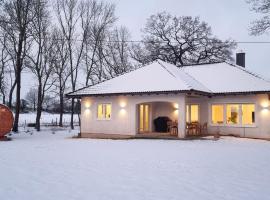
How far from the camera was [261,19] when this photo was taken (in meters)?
16.2

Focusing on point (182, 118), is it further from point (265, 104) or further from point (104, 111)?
point (104, 111)

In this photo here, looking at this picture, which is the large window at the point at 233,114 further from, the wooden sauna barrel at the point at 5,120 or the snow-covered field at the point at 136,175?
the wooden sauna barrel at the point at 5,120

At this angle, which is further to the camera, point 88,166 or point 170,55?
point 170,55

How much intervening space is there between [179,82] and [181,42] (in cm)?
1968

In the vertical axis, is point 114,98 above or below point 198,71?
below

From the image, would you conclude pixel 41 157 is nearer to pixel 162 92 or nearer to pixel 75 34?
pixel 162 92

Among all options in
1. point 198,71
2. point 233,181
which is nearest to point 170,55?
point 198,71

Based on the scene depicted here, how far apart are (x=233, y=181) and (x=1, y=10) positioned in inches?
886

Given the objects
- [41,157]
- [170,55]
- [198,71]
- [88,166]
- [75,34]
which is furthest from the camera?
[170,55]

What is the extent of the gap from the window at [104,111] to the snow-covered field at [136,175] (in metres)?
8.23

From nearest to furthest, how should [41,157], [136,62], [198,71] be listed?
[41,157], [198,71], [136,62]

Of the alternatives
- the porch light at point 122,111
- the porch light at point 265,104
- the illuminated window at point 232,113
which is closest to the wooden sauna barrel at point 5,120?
the porch light at point 122,111

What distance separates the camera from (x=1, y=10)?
25547 mm

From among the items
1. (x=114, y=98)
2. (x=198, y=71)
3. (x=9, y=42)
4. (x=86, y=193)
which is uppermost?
(x=9, y=42)
